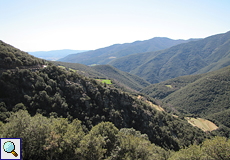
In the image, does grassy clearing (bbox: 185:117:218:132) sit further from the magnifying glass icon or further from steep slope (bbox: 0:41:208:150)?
the magnifying glass icon

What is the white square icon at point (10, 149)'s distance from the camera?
65.2 ft

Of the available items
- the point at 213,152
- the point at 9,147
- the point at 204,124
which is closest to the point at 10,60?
the point at 9,147

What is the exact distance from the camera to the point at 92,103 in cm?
6519

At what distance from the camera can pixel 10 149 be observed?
20.6 metres

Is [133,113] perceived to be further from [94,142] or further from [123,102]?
[94,142]

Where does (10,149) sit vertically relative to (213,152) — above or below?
above

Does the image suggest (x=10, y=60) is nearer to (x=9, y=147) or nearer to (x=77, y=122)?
(x=77, y=122)

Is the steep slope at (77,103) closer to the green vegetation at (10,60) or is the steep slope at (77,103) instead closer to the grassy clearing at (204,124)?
the green vegetation at (10,60)

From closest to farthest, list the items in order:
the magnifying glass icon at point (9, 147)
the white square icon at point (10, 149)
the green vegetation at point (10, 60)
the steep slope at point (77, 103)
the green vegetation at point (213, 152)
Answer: the white square icon at point (10, 149) → the magnifying glass icon at point (9, 147) → the green vegetation at point (213, 152) → the steep slope at point (77, 103) → the green vegetation at point (10, 60)

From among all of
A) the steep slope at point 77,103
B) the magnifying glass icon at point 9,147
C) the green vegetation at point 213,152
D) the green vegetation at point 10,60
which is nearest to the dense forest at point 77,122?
the steep slope at point 77,103

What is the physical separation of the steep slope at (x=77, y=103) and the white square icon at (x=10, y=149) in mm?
24062

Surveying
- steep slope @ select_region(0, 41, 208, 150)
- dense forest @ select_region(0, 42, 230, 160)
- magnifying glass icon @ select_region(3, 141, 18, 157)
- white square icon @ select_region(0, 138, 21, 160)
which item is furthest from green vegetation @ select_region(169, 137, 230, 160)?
steep slope @ select_region(0, 41, 208, 150)

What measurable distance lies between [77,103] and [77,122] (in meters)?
25.0

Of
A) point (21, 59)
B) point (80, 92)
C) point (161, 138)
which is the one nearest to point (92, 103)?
point (80, 92)
